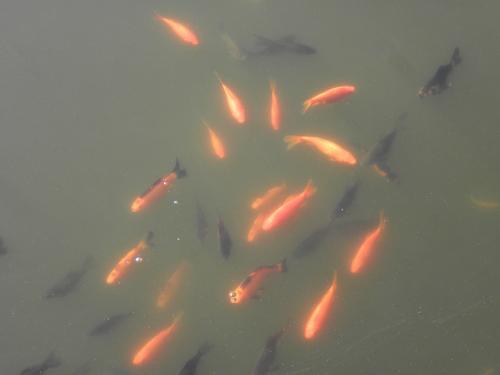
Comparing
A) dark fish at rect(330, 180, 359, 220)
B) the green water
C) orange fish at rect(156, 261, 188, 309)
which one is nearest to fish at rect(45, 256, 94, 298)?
the green water

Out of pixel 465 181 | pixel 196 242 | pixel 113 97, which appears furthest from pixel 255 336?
pixel 113 97

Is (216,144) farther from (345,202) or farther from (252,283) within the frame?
(252,283)

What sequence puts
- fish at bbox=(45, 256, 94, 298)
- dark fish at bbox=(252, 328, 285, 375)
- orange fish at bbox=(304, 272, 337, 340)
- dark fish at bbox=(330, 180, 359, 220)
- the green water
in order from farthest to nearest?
fish at bbox=(45, 256, 94, 298) → dark fish at bbox=(330, 180, 359, 220) → the green water → dark fish at bbox=(252, 328, 285, 375) → orange fish at bbox=(304, 272, 337, 340)

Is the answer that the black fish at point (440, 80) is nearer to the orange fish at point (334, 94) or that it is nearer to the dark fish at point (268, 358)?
the orange fish at point (334, 94)

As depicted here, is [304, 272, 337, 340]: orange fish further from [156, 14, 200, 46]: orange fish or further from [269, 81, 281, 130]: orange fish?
[156, 14, 200, 46]: orange fish

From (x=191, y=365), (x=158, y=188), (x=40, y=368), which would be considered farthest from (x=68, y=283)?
(x=191, y=365)

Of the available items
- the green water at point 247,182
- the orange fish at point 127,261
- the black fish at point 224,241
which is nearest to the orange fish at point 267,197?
the green water at point 247,182
